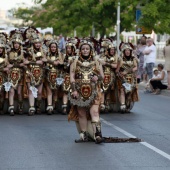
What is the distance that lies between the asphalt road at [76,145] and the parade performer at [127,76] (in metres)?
0.59

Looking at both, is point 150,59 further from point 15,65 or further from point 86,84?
point 86,84

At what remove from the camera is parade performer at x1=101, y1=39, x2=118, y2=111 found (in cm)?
1917

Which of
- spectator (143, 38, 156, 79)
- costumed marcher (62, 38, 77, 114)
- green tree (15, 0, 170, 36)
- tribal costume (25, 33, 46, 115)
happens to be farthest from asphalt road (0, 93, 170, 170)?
green tree (15, 0, 170, 36)

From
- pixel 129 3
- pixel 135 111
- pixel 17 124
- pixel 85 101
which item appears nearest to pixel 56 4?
pixel 129 3

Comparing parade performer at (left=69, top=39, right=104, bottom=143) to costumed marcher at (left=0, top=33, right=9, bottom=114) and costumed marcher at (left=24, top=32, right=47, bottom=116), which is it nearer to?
costumed marcher at (left=0, top=33, right=9, bottom=114)

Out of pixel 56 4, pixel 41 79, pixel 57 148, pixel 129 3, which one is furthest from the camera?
pixel 56 4

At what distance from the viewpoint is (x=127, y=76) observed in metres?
19.4

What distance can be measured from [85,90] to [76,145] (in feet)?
3.13

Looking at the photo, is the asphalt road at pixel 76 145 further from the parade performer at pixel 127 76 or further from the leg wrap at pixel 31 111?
the parade performer at pixel 127 76

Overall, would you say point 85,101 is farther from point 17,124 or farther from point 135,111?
point 135,111

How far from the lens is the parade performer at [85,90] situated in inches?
540

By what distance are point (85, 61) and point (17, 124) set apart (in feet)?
11.3

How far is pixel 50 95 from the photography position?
19.2 metres

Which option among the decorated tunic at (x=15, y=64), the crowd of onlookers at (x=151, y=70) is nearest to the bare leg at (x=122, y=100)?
the decorated tunic at (x=15, y=64)
